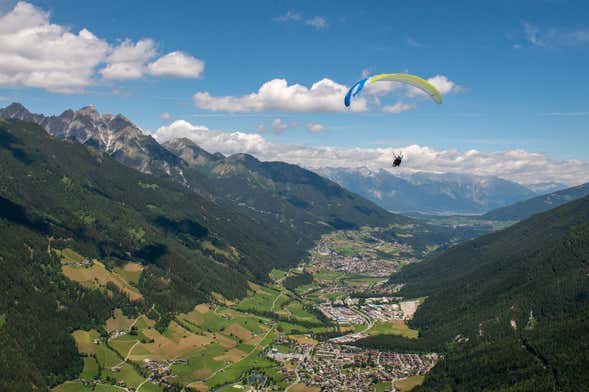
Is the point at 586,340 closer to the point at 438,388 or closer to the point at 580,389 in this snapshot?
the point at 580,389

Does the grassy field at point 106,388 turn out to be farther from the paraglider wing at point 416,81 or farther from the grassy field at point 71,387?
the paraglider wing at point 416,81

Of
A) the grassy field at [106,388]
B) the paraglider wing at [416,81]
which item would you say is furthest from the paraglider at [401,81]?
the grassy field at [106,388]

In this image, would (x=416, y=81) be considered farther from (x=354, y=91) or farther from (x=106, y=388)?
(x=106, y=388)

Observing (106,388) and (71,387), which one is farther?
(106,388)

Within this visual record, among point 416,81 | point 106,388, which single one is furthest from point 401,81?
point 106,388

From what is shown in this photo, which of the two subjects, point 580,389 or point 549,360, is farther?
point 549,360

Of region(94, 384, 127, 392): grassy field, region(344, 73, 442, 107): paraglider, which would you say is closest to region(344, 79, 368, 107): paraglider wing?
region(344, 73, 442, 107): paraglider

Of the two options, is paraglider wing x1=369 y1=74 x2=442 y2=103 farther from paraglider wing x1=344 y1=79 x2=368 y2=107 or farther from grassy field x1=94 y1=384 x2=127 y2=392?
grassy field x1=94 y1=384 x2=127 y2=392

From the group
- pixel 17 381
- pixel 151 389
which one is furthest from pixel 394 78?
pixel 17 381
